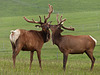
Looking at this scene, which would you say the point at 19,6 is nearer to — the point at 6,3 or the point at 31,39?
the point at 6,3

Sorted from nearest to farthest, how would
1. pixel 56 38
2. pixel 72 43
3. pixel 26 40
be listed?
pixel 26 40 < pixel 72 43 < pixel 56 38

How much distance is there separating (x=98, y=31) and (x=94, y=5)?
4627cm

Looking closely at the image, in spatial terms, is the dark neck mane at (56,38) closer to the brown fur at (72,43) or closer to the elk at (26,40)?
the brown fur at (72,43)

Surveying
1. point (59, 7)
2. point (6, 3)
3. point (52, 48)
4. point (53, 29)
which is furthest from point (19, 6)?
point (53, 29)

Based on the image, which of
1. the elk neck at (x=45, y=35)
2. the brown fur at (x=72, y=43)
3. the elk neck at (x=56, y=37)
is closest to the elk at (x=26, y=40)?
the elk neck at (x=45, y=35)

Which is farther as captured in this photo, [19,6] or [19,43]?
[19,6]

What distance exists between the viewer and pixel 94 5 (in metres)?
87.6

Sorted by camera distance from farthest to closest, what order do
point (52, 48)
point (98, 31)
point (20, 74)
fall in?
point (98, 31), point (52, 48), point (20, 74)

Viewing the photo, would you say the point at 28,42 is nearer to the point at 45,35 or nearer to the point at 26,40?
the point at 26,40

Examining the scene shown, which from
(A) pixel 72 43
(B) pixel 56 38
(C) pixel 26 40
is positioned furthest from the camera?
(B) pixel 56 38

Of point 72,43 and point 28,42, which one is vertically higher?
point 28,42

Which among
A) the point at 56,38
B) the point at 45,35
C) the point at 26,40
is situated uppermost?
the point at 26,40

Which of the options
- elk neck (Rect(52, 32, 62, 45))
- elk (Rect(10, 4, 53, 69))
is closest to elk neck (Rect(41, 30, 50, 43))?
elk (Rect(10, 4, 53, 69))

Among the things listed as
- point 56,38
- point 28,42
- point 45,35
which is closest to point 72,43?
point 56,38
